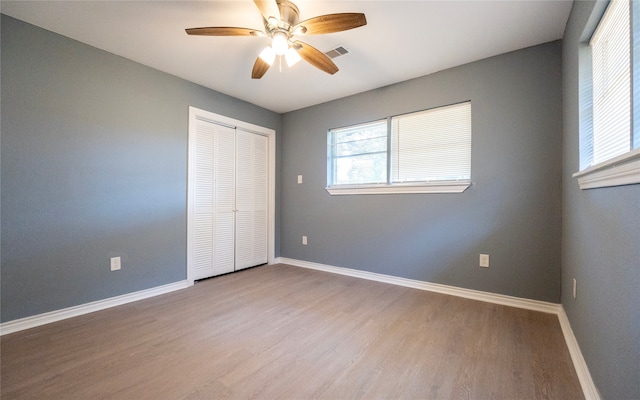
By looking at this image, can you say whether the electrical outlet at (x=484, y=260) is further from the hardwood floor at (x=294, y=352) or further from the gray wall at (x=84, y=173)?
the gray wall at (x=84, y=173)

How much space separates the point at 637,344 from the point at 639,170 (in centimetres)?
56

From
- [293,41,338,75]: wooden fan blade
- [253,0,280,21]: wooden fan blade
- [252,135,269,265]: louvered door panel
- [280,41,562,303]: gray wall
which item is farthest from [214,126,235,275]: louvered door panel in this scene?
[253,0,280,21]: wooden fan blade

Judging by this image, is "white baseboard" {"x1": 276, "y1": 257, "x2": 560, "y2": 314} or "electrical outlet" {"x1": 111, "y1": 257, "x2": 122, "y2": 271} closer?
"white baseboard" {"x1": 276, "y1": 257, "x2": 560, "y2": 314}

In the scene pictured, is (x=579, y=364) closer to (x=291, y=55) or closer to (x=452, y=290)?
(x=452, y=290)

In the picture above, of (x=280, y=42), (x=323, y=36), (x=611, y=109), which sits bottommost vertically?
(x=611, y=109)

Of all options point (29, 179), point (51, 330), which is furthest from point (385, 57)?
point (51, 330)

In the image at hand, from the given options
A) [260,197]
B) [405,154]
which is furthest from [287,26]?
[260,197]

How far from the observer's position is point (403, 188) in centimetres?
295

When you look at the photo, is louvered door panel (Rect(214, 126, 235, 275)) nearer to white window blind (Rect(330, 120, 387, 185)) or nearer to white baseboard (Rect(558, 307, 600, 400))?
white window blind (Rect(330, 120, 387, 185))

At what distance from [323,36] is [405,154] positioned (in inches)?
61.2

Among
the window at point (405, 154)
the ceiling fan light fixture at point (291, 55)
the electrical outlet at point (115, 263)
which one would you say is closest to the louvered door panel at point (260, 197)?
the window at point (405, 154)

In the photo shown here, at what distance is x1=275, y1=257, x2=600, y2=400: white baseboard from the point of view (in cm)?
133

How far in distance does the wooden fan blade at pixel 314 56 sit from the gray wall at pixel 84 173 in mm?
1679

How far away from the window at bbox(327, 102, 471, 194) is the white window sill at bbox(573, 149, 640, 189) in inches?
51.8
